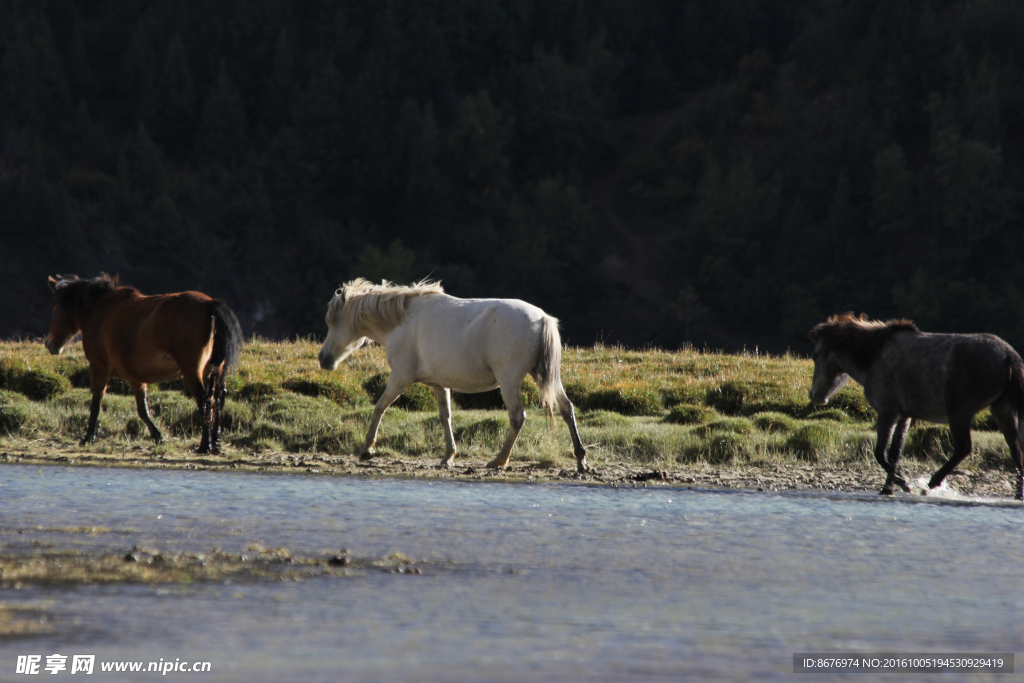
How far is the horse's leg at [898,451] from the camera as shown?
9891 mm

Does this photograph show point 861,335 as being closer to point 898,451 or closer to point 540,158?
point 898,451

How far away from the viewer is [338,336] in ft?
41.5

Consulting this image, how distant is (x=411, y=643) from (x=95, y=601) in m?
1.60

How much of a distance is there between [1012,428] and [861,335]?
148 cm

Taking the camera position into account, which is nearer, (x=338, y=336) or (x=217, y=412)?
(x=217, y=412)

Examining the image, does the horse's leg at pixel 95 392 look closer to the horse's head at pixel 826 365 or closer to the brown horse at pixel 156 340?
the brown horse at pixel 156 340

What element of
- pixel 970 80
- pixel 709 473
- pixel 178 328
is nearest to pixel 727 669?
pixel 709 473

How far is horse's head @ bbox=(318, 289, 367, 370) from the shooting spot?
41.2ft

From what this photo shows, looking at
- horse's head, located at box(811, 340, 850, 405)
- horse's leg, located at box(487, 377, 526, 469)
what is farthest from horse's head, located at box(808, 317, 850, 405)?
horse's leg, located at box(487, 377, 526, 469)

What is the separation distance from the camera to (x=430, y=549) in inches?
272

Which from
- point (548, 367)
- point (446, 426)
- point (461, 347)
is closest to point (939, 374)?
point (548, 367)

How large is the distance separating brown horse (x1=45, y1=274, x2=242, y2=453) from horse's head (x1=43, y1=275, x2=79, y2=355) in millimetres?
25

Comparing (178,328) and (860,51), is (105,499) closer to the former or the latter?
(178,328)

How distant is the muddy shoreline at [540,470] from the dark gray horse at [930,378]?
27.5 inches
